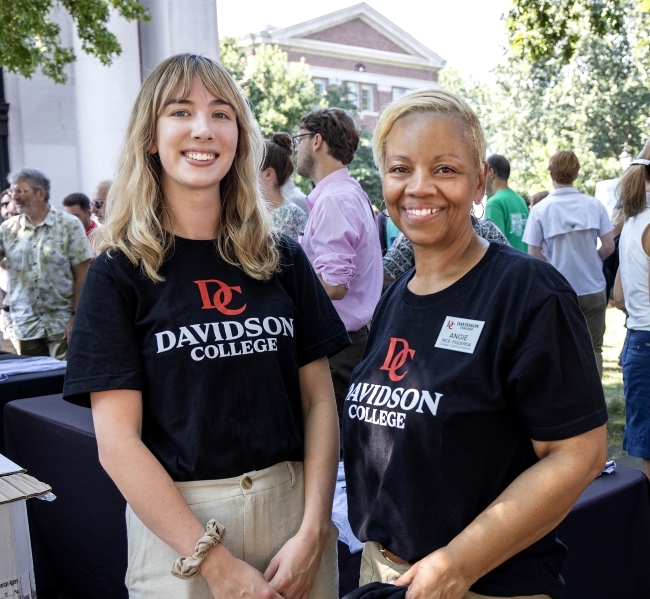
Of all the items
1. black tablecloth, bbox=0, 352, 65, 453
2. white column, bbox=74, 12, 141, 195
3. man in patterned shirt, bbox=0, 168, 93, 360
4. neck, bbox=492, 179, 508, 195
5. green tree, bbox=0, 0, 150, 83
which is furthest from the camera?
white column, bbox=74, 12, 141, 195

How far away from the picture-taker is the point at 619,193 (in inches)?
148

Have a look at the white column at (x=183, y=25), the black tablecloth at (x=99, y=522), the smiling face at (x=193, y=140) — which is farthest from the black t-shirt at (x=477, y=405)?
the white column at (x=183, y=25)

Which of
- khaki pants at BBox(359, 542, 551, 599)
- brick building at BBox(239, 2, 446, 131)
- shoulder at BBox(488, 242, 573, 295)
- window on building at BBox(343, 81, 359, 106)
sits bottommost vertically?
khaki pants at BBox(359, 542, 551, 599)

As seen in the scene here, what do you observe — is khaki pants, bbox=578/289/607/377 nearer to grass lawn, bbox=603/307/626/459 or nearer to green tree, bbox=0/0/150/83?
grass lawn, bbox=603/307/626/459

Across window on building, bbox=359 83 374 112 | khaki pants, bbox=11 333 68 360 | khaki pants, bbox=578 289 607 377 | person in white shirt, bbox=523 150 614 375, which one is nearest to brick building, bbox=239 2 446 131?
window on building, bbox=359 83 374 112

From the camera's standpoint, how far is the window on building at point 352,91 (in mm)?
48344

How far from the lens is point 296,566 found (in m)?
1.78

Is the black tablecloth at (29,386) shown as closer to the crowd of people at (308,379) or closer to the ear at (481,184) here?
the crowd of people at (308,379)

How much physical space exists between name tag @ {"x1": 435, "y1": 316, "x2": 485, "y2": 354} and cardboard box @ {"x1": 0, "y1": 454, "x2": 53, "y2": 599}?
1.19m

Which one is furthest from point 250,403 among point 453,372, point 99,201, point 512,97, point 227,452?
point 512,97

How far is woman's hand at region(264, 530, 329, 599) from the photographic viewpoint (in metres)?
1.76

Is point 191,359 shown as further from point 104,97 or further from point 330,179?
point 104,97

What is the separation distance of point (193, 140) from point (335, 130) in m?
2.44

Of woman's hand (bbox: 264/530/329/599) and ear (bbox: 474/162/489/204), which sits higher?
ear (bbox: 474/162/489/204)
